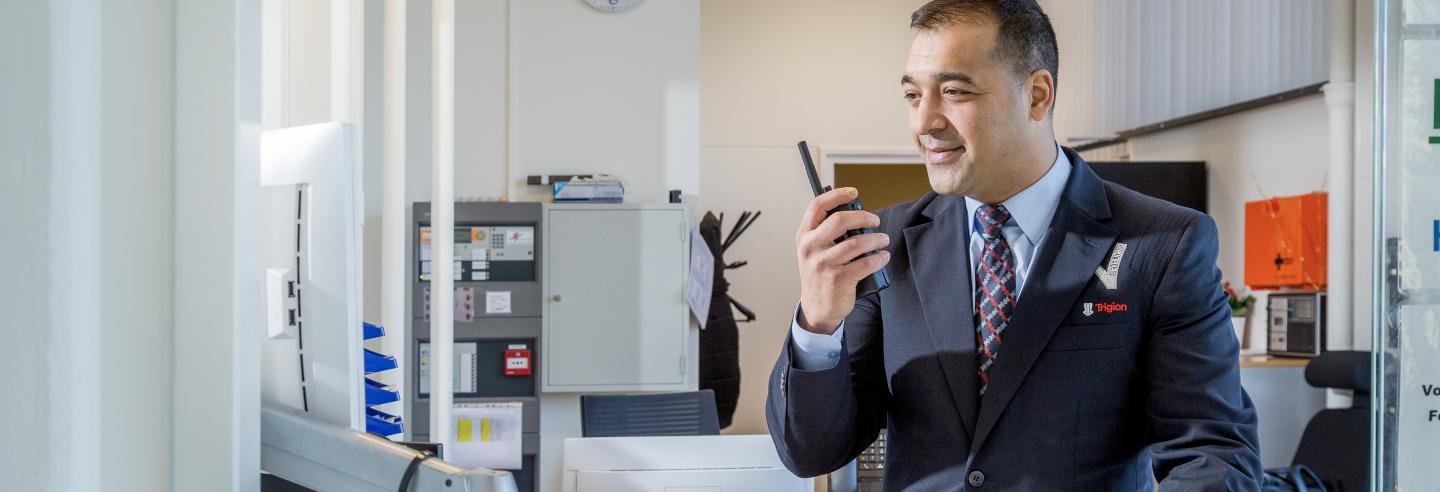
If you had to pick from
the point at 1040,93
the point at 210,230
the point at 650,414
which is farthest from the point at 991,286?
the point at 650,414

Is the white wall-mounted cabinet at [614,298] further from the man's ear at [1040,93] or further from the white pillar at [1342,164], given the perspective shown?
the man's ear at [1040,93]

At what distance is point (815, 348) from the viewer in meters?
1.56

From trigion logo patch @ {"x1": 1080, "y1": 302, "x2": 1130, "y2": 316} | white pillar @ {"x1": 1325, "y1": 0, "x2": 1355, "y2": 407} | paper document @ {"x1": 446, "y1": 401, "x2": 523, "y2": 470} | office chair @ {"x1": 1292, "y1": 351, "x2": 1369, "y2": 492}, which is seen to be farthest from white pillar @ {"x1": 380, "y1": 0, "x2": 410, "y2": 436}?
white pillar @ {"x1": 1325, "y1": 0, "x2": 1355, "y2": 407}

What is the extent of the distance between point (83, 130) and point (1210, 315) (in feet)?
4.28

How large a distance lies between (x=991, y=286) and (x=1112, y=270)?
6.5 inches

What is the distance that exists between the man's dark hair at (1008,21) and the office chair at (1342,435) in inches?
130

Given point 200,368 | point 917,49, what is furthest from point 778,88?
point 200,368

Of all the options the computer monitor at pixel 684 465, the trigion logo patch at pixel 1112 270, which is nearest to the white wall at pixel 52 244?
the trigion logo patch at pixel 1112 270

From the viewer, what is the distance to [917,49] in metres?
1.62

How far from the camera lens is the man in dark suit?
4.87 ft

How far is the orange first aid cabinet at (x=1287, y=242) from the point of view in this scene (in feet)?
18.5

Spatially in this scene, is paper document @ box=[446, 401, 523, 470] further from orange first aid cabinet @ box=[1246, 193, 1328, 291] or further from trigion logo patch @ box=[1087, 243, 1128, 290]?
trigion logo patch @ box=[1087, 243, 1128, 290]

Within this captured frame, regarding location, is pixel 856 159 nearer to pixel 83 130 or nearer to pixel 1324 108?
pixel 1324 108

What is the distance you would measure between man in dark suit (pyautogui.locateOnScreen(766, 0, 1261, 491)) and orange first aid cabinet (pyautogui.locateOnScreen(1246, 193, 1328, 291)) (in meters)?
4.56
